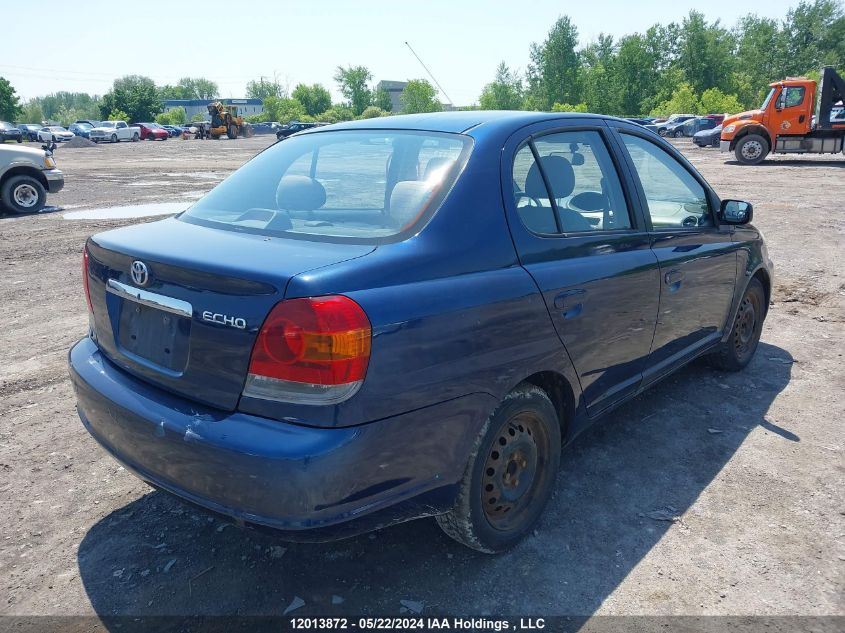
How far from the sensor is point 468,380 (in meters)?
2.33

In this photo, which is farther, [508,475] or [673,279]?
[673,279]

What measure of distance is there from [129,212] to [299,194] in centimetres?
1042

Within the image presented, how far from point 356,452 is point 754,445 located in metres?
2.70

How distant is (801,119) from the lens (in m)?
22.4

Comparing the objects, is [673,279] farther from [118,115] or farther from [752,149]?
[118,115]

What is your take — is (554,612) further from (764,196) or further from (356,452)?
(764,196)

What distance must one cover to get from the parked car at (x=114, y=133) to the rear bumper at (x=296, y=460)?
213 ft

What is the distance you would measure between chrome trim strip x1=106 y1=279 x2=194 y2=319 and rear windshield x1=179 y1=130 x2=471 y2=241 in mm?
476

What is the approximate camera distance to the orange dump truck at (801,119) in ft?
72.2

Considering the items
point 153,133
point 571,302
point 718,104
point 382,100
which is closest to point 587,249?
point 571,302

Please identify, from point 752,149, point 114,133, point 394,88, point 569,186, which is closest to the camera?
point 569,186

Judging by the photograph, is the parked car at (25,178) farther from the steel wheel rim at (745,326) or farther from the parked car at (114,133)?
the parked car at (114,133)

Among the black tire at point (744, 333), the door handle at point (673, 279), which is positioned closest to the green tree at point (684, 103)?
the black tire at point (744, 333)

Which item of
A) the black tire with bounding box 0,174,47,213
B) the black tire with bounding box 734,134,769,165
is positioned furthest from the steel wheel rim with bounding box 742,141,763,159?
the black tire with bounding box 0,174,47,213
